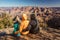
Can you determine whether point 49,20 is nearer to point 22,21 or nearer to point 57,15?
point 57,15

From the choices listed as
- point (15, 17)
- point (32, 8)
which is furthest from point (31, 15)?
point (15, 17)

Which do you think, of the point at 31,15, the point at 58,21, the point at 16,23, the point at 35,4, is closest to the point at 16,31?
the point at 16,23

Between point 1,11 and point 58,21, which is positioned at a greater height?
point 1,11

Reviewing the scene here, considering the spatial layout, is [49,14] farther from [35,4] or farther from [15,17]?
[15,17]

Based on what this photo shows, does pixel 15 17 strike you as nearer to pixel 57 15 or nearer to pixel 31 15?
pixel 31 15

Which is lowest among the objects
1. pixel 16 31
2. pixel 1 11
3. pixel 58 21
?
pixel 16 31

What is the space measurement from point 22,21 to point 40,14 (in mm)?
240

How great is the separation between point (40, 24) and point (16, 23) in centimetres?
29

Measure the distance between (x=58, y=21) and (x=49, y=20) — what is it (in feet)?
0.36

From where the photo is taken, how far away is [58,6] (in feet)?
5.06

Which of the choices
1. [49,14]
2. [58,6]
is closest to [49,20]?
[49,14]

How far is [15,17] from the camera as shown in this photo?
5.09 feet

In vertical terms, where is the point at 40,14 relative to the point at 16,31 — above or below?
above

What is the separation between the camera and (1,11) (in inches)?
62.6
